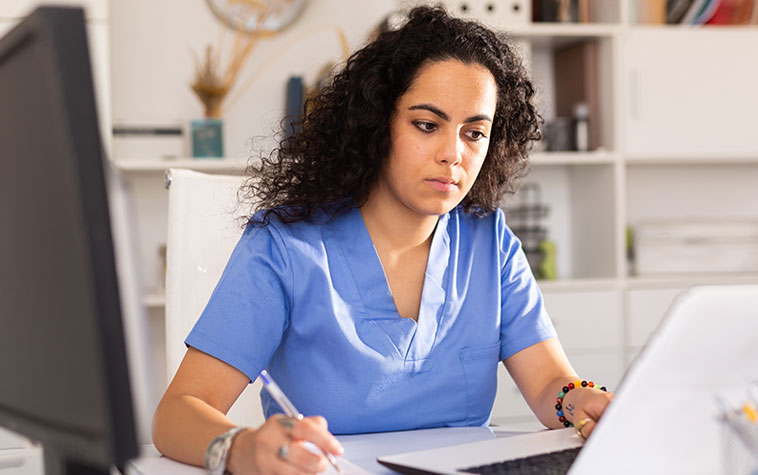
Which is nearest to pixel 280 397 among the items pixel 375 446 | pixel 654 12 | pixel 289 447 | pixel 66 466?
pixel 289 447

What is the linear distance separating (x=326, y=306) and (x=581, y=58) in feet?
6.68

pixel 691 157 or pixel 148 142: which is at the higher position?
pixel 148 142

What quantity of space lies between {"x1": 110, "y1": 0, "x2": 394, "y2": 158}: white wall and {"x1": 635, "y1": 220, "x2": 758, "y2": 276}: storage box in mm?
1219

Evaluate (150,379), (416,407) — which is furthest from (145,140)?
(150,379)

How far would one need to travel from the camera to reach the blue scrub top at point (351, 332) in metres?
1.14

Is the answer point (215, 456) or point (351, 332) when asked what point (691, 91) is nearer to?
point (351, 332)

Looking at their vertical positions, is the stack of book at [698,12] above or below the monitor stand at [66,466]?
above

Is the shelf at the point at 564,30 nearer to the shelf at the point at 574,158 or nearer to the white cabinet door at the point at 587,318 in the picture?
the shelf at the point at 574,158

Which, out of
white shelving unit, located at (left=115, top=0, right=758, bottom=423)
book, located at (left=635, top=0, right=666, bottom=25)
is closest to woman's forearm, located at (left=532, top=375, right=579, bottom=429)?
white shelving unit, located at (left=115, top=0, right=758, bottom=423)

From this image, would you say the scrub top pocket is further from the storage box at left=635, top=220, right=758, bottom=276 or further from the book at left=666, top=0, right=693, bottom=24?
the book at left=666, top=0, right=693, bottom=24

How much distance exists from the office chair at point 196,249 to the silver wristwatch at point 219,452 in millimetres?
517

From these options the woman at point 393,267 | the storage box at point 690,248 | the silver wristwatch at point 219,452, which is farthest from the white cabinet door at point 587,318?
the silver wristwatch at point 219,452

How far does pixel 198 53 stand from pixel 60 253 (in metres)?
A: 2.40

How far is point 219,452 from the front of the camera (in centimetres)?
83
